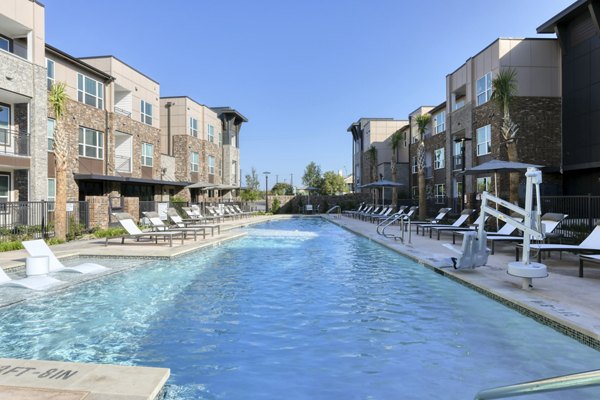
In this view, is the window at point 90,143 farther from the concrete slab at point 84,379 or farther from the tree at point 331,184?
the tree at point 331,184

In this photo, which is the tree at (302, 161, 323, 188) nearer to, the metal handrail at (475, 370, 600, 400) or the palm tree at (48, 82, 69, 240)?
the palm tree at (48, 82, 69, 240)

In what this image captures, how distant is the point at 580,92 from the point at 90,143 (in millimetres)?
26109

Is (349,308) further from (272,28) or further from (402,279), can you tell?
(272,28)

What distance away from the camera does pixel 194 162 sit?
3628cm

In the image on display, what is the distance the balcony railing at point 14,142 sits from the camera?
1720 centimetres

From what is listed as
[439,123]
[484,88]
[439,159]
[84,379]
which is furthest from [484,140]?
[84,379]

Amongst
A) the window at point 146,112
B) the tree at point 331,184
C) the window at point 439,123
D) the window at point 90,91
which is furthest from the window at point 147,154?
the tree at point 331,184

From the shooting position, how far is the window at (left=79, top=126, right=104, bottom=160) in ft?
72.8

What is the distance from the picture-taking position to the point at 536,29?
21.8 metres

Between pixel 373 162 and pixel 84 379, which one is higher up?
pixel 373 162

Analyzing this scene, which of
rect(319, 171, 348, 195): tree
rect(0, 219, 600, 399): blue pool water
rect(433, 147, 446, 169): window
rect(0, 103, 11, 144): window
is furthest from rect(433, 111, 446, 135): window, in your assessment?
rect(319, 171, 348, 195): tree

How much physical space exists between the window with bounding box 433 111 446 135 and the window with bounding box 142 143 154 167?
73.1 feet

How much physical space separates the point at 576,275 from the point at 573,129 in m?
16.4

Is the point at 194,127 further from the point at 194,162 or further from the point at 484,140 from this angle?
the point at 484,140
